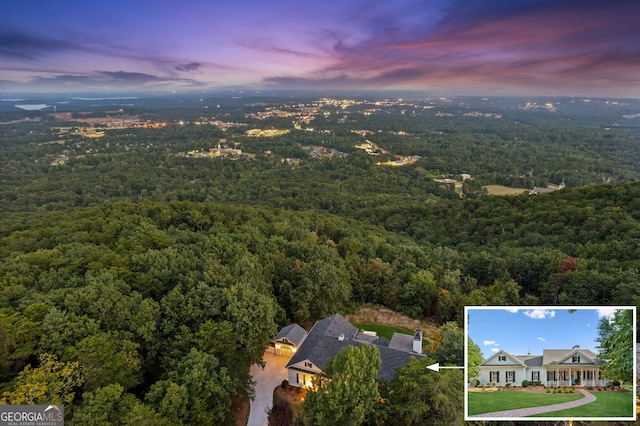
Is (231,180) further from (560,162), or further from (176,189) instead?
(560,162)

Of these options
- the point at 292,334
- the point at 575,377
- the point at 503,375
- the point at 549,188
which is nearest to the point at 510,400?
the point at 503,375

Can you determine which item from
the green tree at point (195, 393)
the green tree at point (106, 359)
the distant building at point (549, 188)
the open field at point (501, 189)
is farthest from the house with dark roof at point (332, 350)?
the distant building at point (549, 188)

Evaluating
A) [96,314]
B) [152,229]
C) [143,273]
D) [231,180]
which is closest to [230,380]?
[96,314]

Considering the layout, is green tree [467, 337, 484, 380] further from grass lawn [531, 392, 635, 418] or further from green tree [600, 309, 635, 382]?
green tree [600, 309, 635, 382]

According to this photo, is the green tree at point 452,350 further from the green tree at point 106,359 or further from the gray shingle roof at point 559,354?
the green tree at point 106,359

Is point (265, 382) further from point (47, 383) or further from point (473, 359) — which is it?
point (473, 359)
